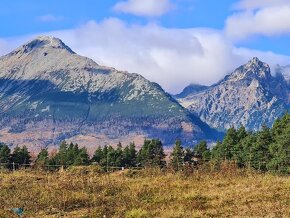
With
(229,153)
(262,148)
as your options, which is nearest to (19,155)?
(229,153)

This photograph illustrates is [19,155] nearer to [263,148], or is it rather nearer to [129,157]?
[129,157]

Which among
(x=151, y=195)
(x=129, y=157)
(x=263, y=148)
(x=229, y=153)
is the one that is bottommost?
(x=229, y=153)

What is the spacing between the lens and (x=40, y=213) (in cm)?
1934

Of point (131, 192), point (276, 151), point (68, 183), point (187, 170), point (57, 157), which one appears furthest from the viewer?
point (57, 157)

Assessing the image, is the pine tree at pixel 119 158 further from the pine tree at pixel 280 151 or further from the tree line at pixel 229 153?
the pine tree at pixel 280 151

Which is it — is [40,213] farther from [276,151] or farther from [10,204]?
[276,151]

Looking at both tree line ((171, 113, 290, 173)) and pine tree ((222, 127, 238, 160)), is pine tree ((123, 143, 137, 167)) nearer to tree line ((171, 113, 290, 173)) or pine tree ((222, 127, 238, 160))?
tree line ((171, 113, 290, 173))

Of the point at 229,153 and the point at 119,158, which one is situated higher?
the point at 119,158

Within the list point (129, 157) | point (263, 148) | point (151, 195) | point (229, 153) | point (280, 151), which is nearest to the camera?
point (151, 195)

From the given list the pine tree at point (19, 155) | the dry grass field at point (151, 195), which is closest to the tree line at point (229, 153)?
the pine tree at point (19, 155)

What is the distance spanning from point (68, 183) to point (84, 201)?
3403 millimetres

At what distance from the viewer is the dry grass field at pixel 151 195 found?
18234mm

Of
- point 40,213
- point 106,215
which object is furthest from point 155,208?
point 40,213

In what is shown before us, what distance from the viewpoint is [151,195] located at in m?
22.1
